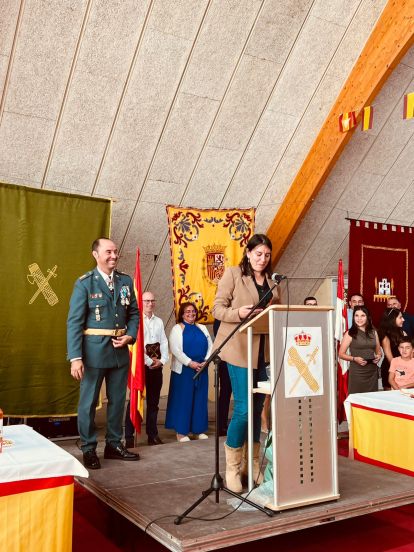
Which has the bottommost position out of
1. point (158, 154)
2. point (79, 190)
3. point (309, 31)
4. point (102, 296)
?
point (102, 296)

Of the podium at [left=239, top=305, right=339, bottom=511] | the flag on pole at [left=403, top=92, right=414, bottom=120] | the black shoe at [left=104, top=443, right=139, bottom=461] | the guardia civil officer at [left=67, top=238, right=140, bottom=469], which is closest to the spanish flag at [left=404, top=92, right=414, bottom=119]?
the flag on pole at [left=403, top=92, right=414, bottom=120]

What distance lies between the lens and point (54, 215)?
172 inches

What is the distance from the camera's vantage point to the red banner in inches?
248

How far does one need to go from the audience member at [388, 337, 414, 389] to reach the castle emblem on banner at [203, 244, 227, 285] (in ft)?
5.84

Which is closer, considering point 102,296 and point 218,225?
point 102,296

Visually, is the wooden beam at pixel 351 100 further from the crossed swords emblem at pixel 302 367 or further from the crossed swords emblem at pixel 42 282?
the crossed swords emblem at pixel 302 367

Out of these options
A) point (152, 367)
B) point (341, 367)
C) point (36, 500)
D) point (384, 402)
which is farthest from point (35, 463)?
point (341, 367)

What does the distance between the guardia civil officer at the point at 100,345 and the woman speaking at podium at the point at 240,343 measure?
0.73 m

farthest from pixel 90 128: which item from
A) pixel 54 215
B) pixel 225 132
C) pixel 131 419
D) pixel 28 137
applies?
pixel 131 419

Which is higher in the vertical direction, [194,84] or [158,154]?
[194,84]

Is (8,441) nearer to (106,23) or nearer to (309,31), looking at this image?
(106,23)

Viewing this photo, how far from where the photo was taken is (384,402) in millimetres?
3236

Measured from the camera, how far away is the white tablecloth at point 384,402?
10.2ft

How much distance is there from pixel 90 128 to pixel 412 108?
277 cm
